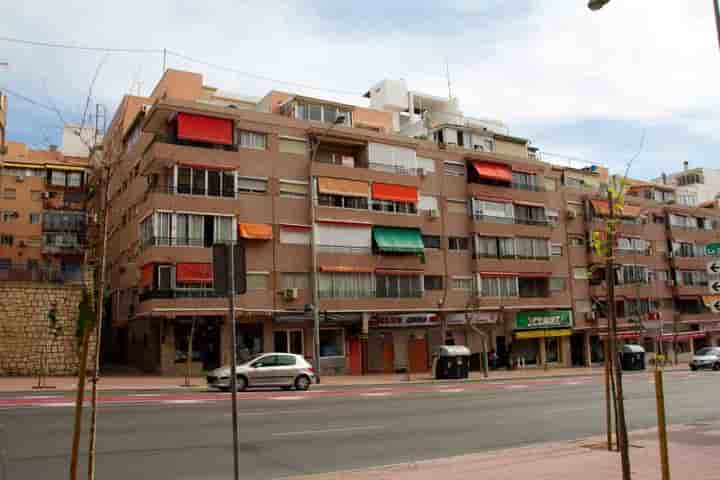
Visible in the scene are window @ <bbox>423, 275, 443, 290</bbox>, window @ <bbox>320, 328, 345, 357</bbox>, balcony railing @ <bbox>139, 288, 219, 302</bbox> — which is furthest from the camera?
window @ <bbox>423, 275, 443, 290</bbox>

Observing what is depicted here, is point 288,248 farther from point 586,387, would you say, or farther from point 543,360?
point 543,360

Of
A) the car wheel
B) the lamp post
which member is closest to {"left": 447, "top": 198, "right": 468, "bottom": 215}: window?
the lamp post

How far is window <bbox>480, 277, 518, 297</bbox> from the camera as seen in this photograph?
47094 mm

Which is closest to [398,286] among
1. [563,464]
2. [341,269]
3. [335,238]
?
[341,269]

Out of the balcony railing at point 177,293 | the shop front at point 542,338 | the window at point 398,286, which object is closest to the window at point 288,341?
the balcony railing at point 177,293

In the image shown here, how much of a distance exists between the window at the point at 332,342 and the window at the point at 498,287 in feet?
37.5

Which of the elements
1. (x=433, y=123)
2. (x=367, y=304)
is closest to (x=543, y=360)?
(x=367, y=304)

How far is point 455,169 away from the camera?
157 feet

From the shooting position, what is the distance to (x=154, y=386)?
27.4m

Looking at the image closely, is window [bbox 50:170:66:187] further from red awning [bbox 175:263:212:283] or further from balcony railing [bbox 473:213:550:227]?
balcony railing [bbox 473:213:550:227]

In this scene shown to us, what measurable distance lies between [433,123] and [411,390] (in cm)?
3921

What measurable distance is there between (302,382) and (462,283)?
22.1m

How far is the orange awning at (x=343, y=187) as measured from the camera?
132 feet

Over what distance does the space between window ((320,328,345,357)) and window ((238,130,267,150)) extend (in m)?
11.4
